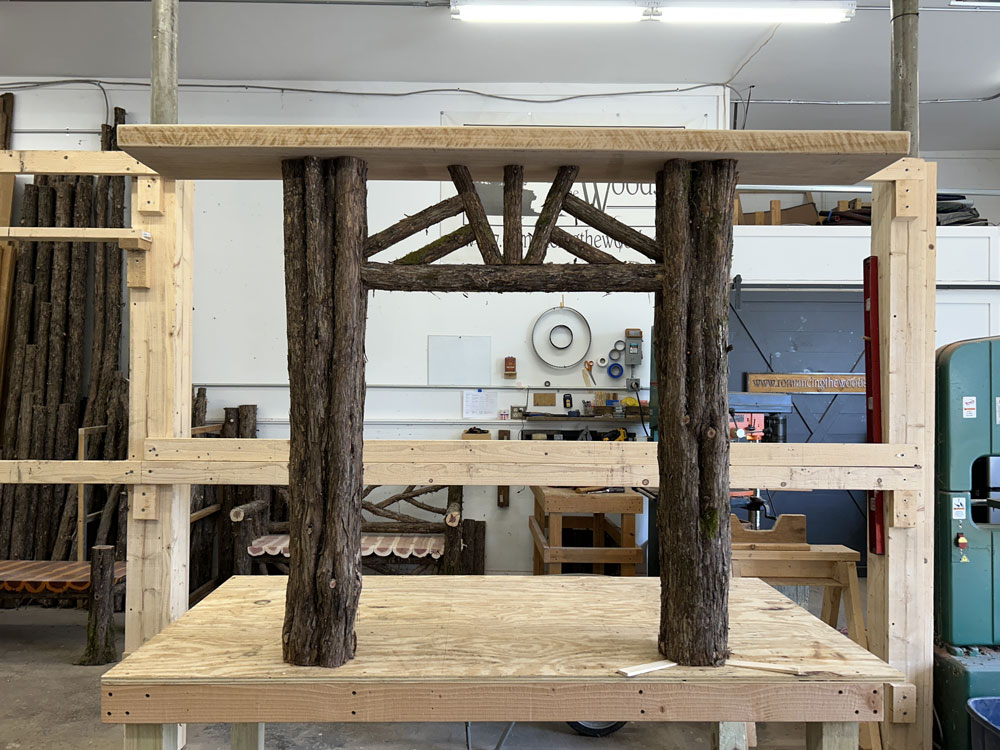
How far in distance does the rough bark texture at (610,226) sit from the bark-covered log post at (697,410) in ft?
0.12

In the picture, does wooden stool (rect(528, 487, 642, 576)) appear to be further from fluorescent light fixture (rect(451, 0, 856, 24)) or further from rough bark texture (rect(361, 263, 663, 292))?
fluorescent light fixture (rect(451, 0, 856, 24))

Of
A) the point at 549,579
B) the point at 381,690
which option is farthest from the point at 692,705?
the point at 549,579

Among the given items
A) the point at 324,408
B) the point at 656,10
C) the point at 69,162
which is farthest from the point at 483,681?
the point at 656,10

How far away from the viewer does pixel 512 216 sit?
1.93 metres

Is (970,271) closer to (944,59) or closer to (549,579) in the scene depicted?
(944,59)

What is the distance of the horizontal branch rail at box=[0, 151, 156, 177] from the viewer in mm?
3162

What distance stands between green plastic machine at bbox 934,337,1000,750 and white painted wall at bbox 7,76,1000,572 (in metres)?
2.91

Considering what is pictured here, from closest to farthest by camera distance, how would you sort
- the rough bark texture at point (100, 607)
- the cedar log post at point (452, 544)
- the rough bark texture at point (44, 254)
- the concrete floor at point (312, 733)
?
the concrete floor at point (312, 733) < the rough bark texture at point (100, 607) < the cedar log post at point (452, 544) < the rough bark texture at point (44, 254)

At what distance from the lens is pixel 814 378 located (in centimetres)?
622

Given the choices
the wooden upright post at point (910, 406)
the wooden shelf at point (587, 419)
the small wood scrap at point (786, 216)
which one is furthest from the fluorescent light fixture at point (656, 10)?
Result: the wooden shelf at point (587, 419)

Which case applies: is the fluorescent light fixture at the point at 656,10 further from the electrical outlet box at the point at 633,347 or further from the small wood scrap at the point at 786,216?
the electrical outlet box at the point at 633,347

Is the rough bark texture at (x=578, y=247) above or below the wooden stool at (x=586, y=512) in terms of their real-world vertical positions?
above

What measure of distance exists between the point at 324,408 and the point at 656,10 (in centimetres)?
405

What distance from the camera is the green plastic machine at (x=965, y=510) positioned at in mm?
3145
